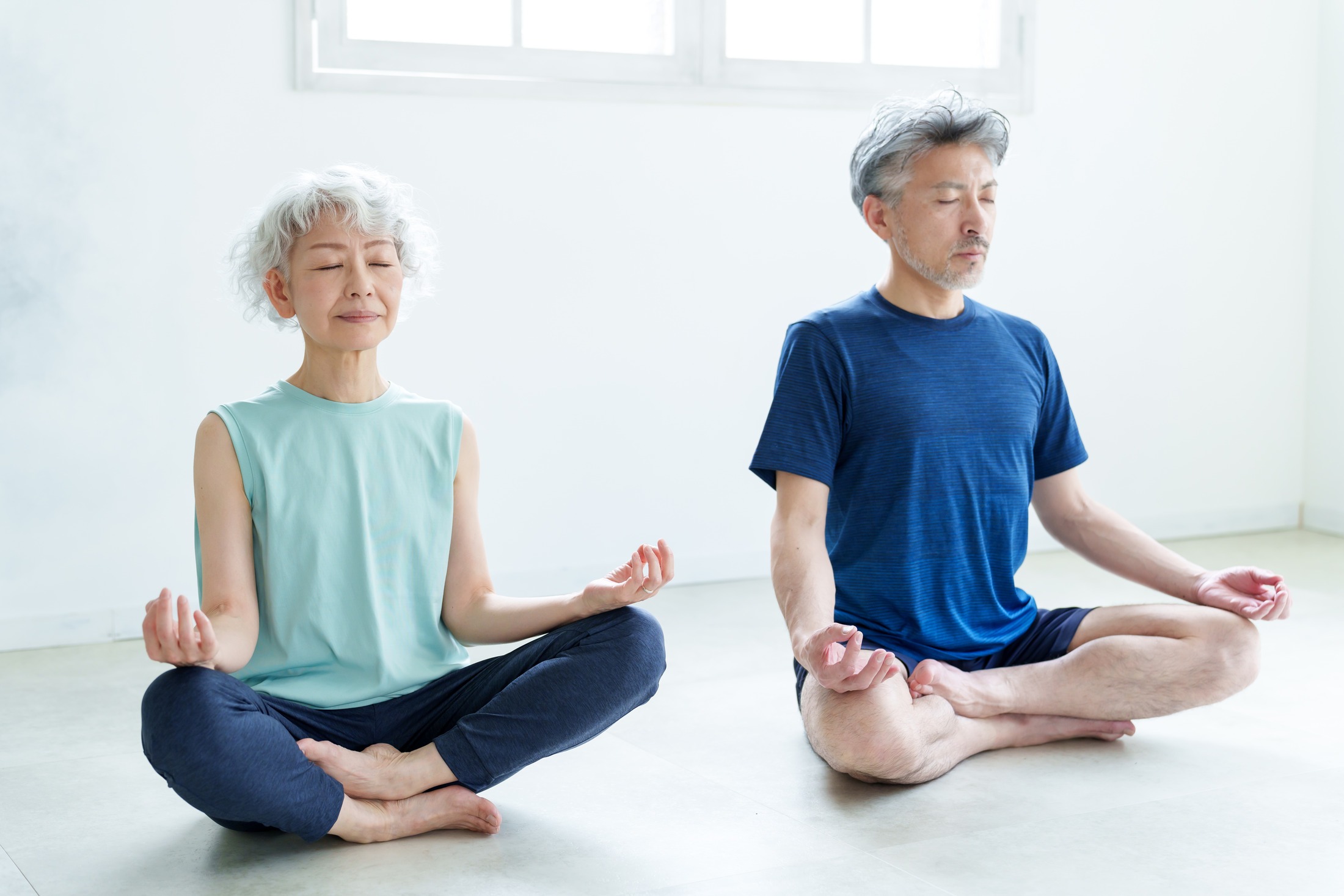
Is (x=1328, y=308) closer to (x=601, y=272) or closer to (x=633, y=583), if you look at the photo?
(x=601, y=272)

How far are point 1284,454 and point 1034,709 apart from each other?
Result: 8.76 feet

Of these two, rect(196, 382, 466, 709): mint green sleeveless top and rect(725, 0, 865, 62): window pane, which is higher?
rect(725, 0, 865, 62): window pane

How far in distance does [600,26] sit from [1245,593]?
7.00ft

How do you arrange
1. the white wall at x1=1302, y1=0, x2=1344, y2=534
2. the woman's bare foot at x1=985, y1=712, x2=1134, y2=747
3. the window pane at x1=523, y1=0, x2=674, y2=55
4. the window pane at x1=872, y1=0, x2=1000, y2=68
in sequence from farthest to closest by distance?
the white wall at x1=1302, y1=0, x2=1344, y2=534 < the window pane at x1=872, y1=0, x2=1000, y2=68 < the window pane at x1=523, y1=0, x2=674, y2=55 < the woman's bare foot at x1=985, y1=712, x2=1134, y2=747

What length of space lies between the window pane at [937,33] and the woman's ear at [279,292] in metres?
2.35

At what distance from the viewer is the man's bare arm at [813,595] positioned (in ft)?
6.20

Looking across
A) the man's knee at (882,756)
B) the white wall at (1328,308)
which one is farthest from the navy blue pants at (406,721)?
the white wall at (1328,308)

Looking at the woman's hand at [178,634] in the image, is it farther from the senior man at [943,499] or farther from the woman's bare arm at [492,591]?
the senior man at [943,499]

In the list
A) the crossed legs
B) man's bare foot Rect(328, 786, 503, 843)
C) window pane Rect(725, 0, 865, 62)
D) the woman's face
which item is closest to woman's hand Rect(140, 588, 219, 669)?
man's bare foot Rect(328, 786, 503, 843)

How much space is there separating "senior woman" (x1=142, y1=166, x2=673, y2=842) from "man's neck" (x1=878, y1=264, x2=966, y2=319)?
68cm

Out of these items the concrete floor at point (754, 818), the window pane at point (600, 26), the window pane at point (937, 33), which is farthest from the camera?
the window pane at point (937, 33)

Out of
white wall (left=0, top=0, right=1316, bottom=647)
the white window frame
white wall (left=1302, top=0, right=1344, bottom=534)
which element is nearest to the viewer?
white wall (left=0, top=0, right=1316, bottom=647)

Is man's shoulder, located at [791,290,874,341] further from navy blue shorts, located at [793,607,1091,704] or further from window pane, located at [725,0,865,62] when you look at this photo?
window pane, located at [725,0,865,62]

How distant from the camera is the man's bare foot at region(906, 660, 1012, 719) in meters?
2.08
